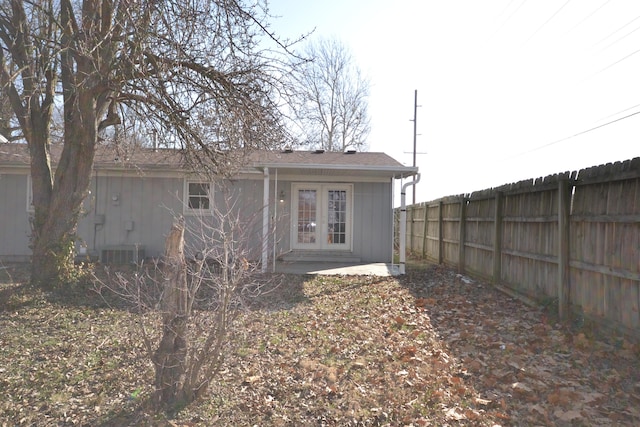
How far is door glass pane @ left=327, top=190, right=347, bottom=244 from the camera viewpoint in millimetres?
12695

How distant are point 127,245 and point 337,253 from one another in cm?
532

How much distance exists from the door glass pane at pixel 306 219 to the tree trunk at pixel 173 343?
9.01m

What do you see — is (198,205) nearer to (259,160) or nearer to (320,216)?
(259,160)

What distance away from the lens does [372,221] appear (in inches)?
495

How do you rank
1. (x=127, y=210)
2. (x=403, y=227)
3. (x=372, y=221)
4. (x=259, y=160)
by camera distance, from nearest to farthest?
(x=403, y=227) < (x=259, y=160) < (x=127, y=210) < (x=372, y=221)

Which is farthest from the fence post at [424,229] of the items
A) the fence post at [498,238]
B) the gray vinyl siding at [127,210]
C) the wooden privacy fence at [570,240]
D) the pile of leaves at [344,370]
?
the pile of leaves at [344,370]

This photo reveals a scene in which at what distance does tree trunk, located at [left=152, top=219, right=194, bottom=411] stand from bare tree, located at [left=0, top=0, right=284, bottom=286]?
131 inches

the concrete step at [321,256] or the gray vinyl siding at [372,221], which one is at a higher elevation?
the gray vinyl siding at [372,221]

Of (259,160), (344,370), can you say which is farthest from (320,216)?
(344,370)

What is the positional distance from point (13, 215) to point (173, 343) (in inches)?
420

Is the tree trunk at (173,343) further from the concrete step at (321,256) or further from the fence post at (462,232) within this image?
the concrete step at (321,256)

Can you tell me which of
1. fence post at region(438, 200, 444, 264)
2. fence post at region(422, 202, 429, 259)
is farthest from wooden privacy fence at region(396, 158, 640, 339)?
fence post at region(422, 202, 429, 259)

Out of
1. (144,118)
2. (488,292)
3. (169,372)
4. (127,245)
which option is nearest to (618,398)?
(169,372)

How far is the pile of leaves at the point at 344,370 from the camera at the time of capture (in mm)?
3719
